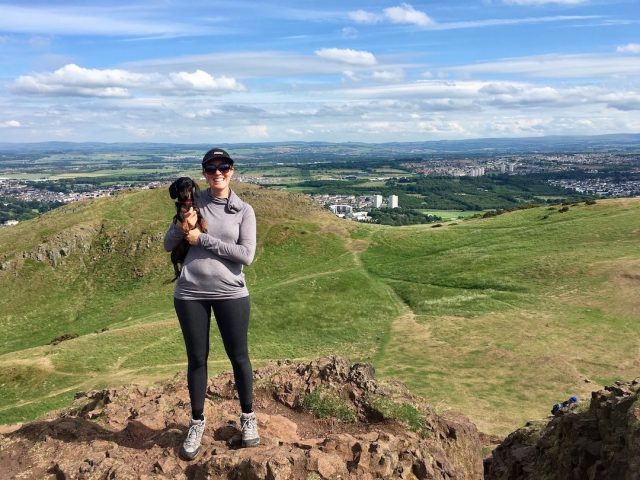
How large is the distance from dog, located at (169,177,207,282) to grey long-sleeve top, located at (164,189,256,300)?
101mm

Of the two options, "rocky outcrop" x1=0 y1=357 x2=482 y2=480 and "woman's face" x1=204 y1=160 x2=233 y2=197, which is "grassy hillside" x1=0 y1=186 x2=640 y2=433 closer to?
"rocky outcrop" x1=0 y1=357 x2=482 y2=480

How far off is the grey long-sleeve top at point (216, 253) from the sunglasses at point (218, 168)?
17.3 inches

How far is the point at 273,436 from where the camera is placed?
10367mm

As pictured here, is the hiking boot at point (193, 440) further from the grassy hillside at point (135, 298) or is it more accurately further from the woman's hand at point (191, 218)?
the grassy hillside at point (135, 298)

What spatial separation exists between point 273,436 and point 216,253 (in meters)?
4.43

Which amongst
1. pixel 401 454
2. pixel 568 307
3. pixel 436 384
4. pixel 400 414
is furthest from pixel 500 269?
pixel 401 454

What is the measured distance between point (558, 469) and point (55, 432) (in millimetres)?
10548

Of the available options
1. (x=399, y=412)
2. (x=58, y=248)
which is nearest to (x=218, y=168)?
(x=399, y=412)

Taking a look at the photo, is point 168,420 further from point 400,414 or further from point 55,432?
point 400,414

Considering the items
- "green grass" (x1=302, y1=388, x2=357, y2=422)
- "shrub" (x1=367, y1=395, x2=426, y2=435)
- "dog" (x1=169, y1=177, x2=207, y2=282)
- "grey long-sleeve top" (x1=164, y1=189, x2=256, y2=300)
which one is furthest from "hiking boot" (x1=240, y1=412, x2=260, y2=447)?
"shrub" (x1=367, y1=395, x2=426, y2=435)

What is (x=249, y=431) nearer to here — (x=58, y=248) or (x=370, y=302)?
(x=370, y=302)

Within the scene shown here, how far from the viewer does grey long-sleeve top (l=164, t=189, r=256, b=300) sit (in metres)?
8.50

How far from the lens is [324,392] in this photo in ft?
→ 43.0

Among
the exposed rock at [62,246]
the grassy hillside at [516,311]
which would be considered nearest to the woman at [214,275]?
the grassy hillside at [516,311]
